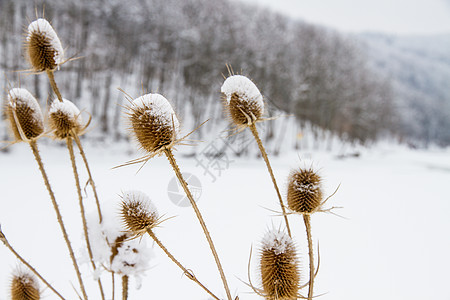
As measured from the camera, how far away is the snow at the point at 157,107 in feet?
1.89

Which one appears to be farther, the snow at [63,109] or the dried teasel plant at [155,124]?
the snow at [63,109]

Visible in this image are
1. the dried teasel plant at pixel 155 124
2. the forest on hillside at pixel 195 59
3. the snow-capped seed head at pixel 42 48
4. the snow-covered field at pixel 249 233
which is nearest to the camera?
the dried teasel plant at pixel 155 124

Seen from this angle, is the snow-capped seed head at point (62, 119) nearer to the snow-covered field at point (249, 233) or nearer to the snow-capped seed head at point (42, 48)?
the snow-capped seed head at point (42, 48)

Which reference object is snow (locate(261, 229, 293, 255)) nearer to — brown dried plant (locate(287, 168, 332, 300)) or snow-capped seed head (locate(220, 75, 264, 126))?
brown dried plant (locate(287, 168, 332, 300))

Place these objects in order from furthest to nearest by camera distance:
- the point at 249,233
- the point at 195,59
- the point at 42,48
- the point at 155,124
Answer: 1. the point at 195,59
2. the point at 249,233
3. the point at 42,48
4. the point at 155,124

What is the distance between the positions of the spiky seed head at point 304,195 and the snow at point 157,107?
311 mm

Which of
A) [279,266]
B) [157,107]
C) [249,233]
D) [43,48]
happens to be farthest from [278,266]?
[249,233]

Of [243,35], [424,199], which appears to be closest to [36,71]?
[424,199]

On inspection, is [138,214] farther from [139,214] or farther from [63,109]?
[63,109]

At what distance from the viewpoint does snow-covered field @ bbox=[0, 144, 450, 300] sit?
4.92ft

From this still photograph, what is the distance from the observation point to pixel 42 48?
0.69 meters

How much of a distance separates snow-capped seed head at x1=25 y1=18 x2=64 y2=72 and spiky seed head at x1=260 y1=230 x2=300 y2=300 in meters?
0.67

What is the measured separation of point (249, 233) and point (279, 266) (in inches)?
44.5

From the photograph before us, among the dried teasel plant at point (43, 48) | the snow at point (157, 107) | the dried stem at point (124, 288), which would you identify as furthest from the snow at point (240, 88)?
the dried stem at point (124, 288)
